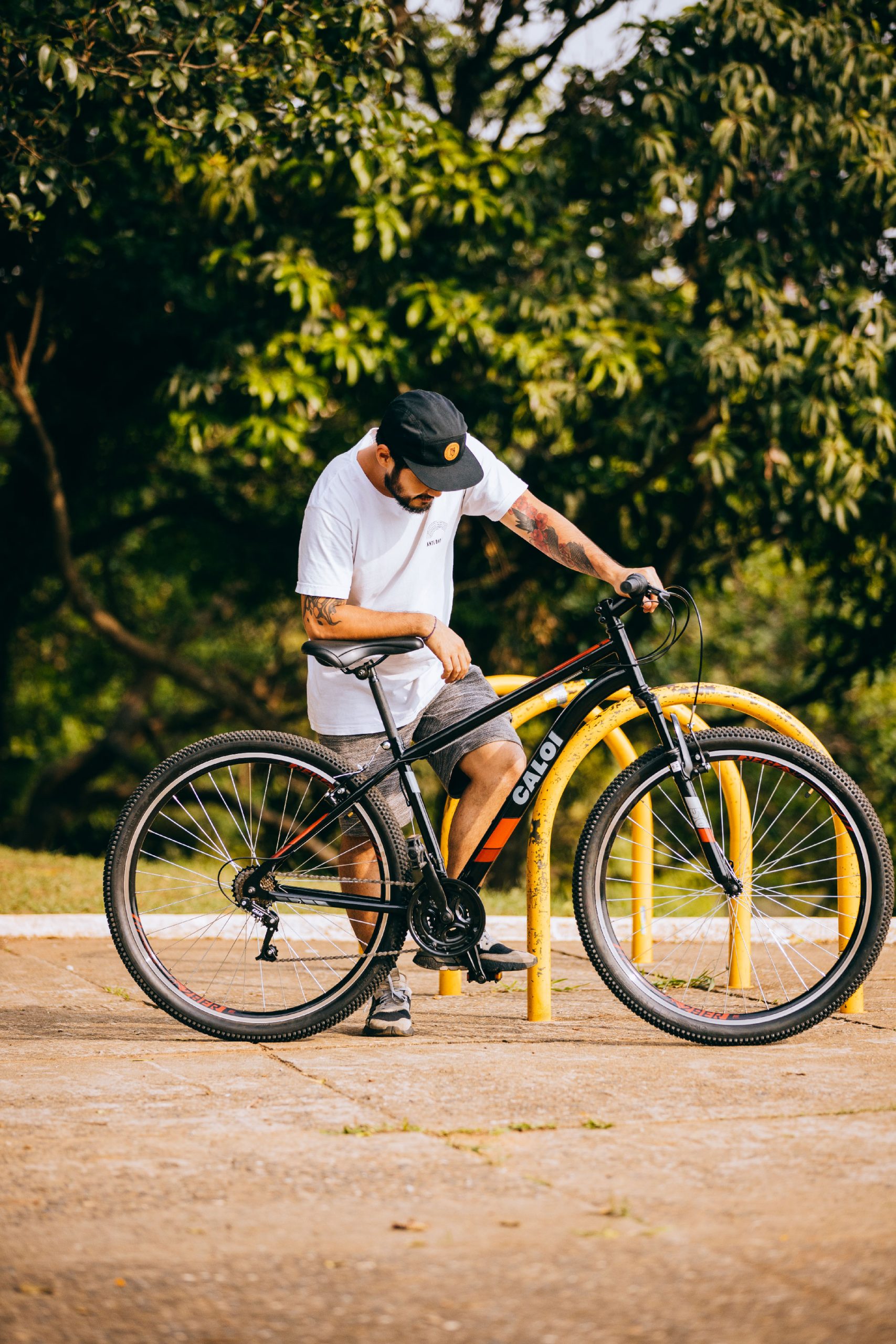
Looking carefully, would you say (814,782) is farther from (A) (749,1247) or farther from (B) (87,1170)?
(B) (87,1170)

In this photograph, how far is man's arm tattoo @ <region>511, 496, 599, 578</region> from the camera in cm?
425

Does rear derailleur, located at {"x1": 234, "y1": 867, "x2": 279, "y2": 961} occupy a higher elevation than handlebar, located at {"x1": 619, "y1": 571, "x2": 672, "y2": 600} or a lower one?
lower

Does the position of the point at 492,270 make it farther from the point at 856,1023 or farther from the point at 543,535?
the point at 856,1023

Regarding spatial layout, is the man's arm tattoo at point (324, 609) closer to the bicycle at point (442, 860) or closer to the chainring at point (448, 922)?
the bicycle at point (442, 860)

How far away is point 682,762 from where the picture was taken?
3.85m

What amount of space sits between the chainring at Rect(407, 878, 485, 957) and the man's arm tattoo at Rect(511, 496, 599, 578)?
1.05 metres

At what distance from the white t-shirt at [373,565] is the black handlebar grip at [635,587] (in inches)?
20.6

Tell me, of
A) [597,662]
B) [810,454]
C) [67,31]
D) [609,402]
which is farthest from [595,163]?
[597,662]

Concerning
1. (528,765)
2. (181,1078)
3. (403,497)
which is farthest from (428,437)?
(181,1078)

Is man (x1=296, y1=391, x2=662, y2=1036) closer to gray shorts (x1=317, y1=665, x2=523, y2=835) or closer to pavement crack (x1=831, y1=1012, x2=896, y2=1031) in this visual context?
gray shorts (x1=317, y1=665, x2=523, y2=835)

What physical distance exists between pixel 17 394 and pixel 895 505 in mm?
6239

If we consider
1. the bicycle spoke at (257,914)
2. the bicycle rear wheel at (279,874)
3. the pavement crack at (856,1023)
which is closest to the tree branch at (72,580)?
the bicycle spoke at (257,914)

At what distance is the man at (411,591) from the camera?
3873 mm

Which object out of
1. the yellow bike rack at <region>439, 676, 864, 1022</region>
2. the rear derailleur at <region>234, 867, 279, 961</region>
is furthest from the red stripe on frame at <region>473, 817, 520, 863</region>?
the rear derailleur at <region>234, 867, 279, 961</region>
